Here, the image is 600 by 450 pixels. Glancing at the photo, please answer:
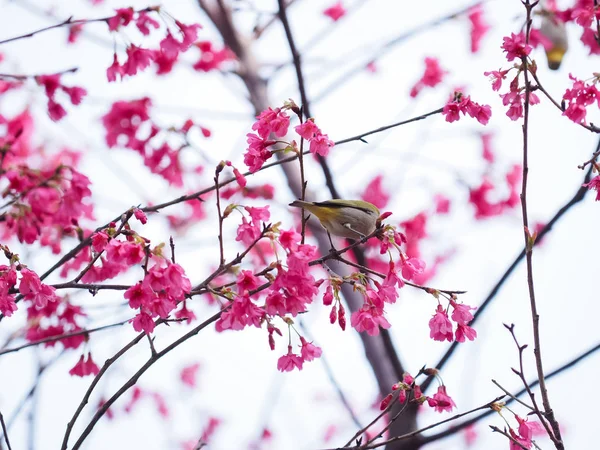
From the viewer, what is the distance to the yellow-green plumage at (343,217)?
3.29 m

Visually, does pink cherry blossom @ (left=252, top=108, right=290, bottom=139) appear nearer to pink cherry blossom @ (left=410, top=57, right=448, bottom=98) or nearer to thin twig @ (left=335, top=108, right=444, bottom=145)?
thin twig @ (left=335, top=108, right=444, bottom=145)

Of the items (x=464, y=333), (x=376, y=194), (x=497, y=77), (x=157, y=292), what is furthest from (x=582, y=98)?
(x=376, y=194)

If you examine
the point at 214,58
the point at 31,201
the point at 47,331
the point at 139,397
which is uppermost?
the point at 214,58

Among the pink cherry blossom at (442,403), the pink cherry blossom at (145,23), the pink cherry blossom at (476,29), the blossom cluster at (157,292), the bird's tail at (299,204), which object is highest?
the pink cherry blossom at (476,29)

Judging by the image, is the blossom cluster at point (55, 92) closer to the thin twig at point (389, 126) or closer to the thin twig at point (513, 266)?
the thin twig at point (389, 126)

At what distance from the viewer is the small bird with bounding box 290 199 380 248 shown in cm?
329

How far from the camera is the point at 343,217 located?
3.32 metres

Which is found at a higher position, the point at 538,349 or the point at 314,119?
the point at 314,119

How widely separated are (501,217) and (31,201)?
5.16 m

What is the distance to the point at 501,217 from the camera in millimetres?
7203

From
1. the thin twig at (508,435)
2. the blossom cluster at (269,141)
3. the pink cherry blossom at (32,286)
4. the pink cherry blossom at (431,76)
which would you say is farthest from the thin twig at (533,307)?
the pink cherry blossom at (431,76)

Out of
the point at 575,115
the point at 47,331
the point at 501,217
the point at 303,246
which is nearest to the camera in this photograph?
the point at 303,246

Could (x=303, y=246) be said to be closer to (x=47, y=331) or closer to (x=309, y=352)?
(x=309, y=352)

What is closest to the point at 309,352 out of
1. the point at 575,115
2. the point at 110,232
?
the point at 110,232
